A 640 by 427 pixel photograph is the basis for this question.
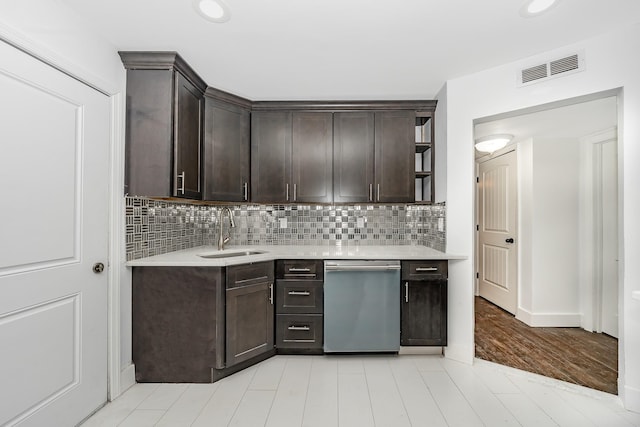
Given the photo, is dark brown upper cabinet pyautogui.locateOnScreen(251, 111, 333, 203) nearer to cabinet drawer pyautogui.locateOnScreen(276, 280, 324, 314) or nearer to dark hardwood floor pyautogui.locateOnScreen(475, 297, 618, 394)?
cabinet drawer pyautogui.locateOnScreen(276, 280, 324, 314)

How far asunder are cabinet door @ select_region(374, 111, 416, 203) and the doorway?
912mm

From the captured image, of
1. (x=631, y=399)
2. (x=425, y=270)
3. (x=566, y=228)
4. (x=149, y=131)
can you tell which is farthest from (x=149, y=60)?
(x=566, y=228)

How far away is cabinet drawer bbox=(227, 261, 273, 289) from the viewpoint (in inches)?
89.5

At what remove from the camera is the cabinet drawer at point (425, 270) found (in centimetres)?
260

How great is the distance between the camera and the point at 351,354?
2.63m

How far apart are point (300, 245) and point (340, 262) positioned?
810mm

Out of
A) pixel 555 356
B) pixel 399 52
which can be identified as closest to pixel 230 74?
pixel 399 52

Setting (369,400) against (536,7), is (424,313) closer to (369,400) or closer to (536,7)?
(369,400)

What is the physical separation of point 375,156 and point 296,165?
0.81m

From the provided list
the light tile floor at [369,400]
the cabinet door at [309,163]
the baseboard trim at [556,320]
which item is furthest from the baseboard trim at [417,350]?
the baseboard trim at [556,320]

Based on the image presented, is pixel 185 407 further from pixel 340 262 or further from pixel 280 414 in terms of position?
pixel 340 262

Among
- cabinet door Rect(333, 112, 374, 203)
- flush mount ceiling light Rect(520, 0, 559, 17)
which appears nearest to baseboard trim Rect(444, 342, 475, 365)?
cabinet door Rect(333, 112, 374, 203)

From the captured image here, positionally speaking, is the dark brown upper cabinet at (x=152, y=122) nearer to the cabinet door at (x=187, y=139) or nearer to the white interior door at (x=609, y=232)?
the cabinet door at (x=187, y=139)

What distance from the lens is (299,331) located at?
2590 millimetres
